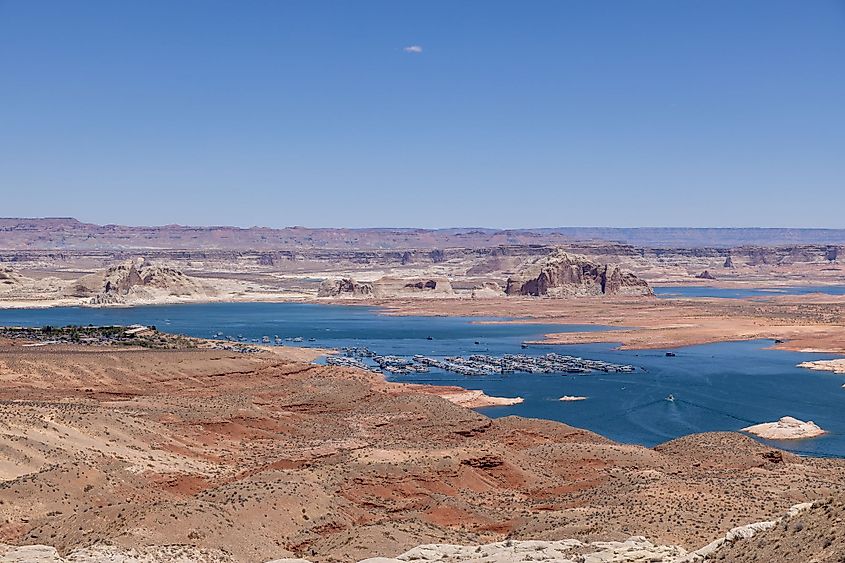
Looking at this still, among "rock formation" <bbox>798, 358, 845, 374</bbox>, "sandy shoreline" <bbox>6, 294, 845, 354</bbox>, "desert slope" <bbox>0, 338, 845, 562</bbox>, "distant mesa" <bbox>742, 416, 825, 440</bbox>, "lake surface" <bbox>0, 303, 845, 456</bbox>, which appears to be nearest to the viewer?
"desert slope" <bbox>0, 338, 845, 562</bbox>

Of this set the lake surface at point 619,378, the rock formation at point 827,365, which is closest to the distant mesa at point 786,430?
the lake surface at point 619,378

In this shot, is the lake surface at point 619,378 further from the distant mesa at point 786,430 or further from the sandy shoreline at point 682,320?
the sandy shoreline at point 682,320

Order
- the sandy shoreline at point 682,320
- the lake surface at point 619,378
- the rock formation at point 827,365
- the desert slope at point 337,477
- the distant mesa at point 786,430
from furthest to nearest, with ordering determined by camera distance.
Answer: the sandy shoreline at point 682,320, the rock formation at point 827,365, the lake surface at point 619,378, the distant mesa at point 786,430, the desert slope at point 337,477

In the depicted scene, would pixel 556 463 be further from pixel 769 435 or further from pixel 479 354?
pixel 479 354

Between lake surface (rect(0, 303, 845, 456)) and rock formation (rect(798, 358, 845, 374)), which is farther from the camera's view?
rock formation (rect(798, 358, 845, 374))

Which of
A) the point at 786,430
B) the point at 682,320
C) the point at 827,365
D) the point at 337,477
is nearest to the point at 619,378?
the point at 827,365

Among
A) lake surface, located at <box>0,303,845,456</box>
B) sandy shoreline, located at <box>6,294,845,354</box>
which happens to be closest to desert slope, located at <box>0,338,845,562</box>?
lake surface, located at <box>0,303,845,456</box>

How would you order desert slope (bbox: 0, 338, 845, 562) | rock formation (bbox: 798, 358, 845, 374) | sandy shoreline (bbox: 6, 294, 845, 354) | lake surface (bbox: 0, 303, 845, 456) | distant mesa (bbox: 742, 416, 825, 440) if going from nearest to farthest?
desert slope (bbox: 0, 338, 845, 562)
distant mesa (bbox: 742, 416, 825, 440)
lake surface (bbox: 0, 303, 845, 456)
rock formation (bbox: 798, 358, 845, 374)
sandy shoreline (bbox: 6, 294, 845, 354)

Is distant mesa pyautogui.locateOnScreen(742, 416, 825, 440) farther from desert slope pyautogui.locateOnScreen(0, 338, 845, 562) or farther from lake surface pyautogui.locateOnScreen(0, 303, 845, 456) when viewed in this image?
desert slope pyautogui.locateOnScreen(0, 338, 845, 562)
